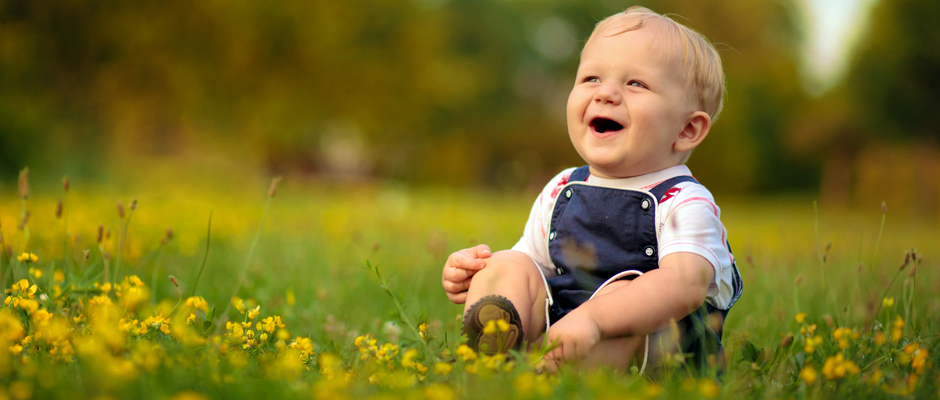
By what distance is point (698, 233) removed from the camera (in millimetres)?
1831

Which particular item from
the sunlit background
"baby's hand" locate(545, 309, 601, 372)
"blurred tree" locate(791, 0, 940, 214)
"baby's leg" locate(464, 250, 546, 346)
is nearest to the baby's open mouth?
"baby's leg" locate(464, 250, 546, 346)

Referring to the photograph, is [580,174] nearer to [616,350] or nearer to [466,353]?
[616,350]

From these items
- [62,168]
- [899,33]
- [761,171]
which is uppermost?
[899,33]

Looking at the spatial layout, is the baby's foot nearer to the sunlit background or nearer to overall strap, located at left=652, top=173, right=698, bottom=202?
overall strap, located at left=652, top=173, right=698, bottom=202

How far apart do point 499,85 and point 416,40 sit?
712 cm


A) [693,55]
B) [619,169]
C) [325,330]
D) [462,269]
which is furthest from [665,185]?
[325,330]

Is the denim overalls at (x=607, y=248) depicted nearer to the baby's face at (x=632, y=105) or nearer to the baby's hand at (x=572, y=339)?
the baby's face at (x=632, y=105)

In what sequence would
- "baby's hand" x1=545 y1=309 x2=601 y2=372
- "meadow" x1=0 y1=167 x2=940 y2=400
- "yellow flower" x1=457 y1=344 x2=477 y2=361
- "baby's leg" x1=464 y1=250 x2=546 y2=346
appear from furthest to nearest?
1. "baby's leg" x1=464 y1=250 x2=546 y2=346
2. "baby's hand" x1=545 y1=309 x2=601 y2=372
3. "yellow flower" x1=457 y1=344 x2=477 y2=361
4. "meadow" x1=0 y1=167 x2=940 y2=400

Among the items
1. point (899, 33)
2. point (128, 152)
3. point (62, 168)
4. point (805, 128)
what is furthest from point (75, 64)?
point (805, 128)

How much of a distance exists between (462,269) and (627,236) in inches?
20.3

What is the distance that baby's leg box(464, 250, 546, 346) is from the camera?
188cm

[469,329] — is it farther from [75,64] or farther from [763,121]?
[763,121]

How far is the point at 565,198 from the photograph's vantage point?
216 cm

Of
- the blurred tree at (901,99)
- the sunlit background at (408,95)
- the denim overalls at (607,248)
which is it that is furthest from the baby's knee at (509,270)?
the blurred tree at (901,99)
